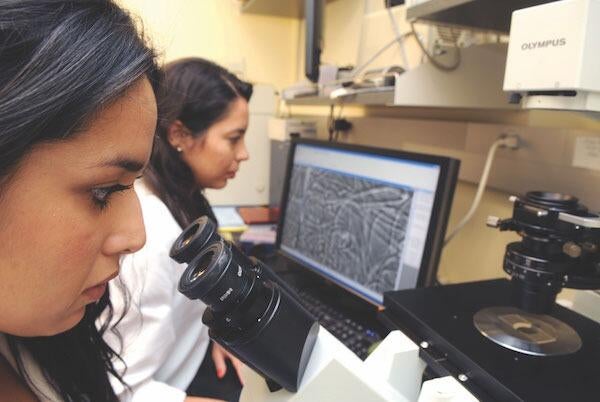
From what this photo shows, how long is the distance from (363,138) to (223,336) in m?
1.26

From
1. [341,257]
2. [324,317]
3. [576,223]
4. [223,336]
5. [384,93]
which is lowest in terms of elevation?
[324,317]

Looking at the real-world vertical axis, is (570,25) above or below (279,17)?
below

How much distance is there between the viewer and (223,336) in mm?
452

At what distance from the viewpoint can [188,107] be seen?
1168mm

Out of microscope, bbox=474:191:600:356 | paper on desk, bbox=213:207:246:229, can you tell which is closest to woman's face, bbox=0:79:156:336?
microscope, bbox=474:191:600:356

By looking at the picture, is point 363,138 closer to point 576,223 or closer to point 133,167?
point 576,223

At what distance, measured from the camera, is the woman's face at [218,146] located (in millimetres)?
1201

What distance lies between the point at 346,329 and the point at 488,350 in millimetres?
427

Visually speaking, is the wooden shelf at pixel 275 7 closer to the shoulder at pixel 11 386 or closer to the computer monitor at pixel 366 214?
the computer monitor at pixel 366 214

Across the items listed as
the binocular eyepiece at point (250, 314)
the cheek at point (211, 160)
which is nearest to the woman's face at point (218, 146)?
the cheek at point (211, 160)

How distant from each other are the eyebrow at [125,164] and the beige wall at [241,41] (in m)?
1.63

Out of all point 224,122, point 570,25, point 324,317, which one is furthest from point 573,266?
point 224,122

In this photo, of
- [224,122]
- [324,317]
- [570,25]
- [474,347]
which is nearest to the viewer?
[570,25]

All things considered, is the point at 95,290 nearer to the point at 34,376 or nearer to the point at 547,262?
the point at 34,376
